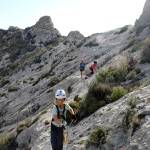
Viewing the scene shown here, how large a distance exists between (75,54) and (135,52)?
24141 mm

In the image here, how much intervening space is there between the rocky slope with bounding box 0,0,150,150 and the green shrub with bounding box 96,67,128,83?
3.96ft

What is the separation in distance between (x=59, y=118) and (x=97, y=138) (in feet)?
10.4

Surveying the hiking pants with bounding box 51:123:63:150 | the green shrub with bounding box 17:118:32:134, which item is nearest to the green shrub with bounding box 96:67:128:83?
the green shrub with bounding box 17:118:32:134

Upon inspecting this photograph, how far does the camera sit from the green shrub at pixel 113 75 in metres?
24.7

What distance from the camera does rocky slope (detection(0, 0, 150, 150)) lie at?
15811 millimetres

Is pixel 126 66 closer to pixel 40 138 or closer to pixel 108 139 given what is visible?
pixel 40 138

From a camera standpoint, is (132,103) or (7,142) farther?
(7,142)

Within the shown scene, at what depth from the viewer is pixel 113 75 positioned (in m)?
25.8

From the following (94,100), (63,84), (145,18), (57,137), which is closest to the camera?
(57,137)

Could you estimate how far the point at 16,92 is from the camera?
156 ft

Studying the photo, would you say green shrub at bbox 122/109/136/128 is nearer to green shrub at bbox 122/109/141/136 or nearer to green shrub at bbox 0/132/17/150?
green shrub at bbox 122/109/141/136

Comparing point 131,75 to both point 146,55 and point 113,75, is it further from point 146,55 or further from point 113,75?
point 146,55

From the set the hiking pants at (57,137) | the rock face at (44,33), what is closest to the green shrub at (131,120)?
the hiking pants at (57,137)

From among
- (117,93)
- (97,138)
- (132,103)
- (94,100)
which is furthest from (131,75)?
(97,138)
